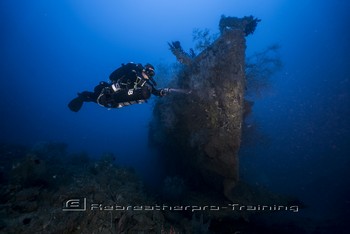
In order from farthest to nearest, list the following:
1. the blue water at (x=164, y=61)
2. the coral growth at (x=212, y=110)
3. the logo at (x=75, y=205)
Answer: the blue water at (x=164, y=61) < the coral growth at (x=212, y=110) < the logo at (x=75, y=205)

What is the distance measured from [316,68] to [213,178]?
62980 millimetres

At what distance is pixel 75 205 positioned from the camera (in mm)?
6156

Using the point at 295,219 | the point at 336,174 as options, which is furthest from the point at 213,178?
the point at 336,174

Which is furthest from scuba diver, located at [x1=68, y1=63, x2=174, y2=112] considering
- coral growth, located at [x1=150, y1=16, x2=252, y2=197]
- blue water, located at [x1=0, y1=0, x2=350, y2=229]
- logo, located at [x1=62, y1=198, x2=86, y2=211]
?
blue water, located at [x1=0, y1=0, x2=350, y2=229]

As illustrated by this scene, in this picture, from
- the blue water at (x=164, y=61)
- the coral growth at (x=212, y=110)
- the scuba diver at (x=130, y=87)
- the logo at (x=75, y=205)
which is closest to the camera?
the logo at (x=75, y=205)

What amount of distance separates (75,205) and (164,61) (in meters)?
93.1

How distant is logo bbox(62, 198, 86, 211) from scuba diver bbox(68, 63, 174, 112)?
2.75 meters

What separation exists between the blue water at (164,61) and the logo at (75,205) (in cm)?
958

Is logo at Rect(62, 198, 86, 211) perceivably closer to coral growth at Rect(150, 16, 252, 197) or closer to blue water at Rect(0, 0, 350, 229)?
coral growth at Rect(150, 16, 252, 197)

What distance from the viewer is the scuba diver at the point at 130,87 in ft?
20.9

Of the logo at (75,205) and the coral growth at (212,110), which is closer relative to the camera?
the logo at (75,205)

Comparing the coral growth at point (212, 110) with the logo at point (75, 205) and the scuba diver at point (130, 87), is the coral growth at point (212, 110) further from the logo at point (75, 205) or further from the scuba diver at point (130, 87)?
the logo at point (75, 205)

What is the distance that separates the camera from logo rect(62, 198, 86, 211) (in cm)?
597

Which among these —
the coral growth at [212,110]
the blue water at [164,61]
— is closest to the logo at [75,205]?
the coral growth at [212,110]
